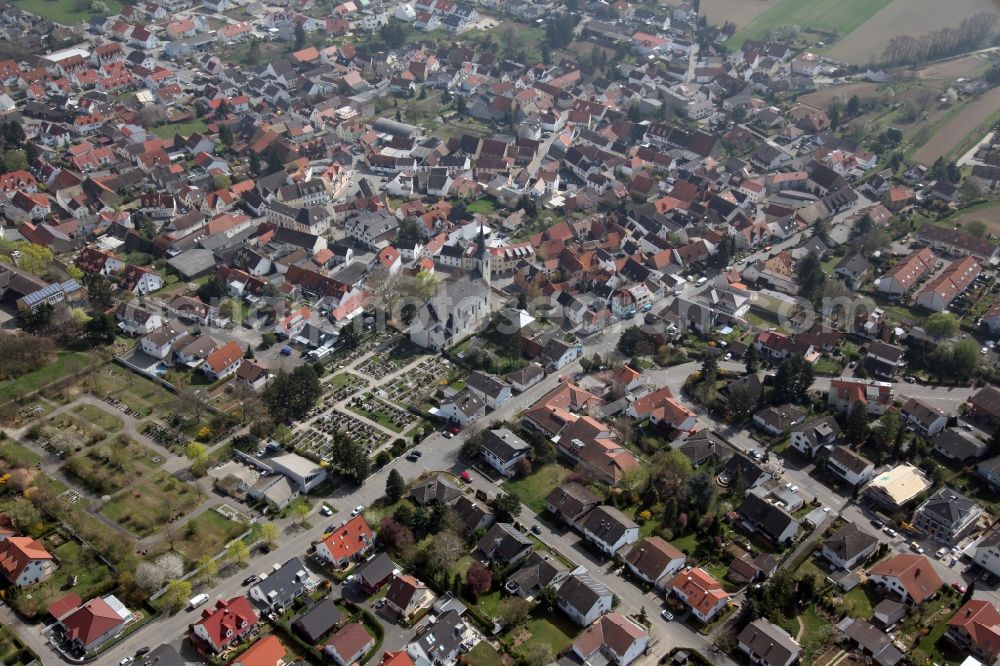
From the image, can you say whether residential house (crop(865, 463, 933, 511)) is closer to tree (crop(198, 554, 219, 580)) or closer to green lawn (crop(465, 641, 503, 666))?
green lawn (crop(465, 641, 503, 666))

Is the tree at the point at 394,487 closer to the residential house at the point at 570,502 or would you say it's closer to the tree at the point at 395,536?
the tree at the point at 395,536

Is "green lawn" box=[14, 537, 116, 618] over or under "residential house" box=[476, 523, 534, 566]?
under

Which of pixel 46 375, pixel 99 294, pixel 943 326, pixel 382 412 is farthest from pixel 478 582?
pixel 943 326

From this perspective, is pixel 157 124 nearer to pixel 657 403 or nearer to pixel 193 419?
pixel 193 419

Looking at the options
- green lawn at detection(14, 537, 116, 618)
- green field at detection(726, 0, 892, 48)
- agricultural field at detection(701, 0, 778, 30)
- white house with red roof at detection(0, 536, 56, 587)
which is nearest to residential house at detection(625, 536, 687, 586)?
green lawn at detection(14, 537, 116, 618)

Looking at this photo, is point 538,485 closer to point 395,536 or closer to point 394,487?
point 394,487

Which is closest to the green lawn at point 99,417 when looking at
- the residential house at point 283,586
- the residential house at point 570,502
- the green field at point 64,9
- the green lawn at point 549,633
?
the residential house at point 283,586
